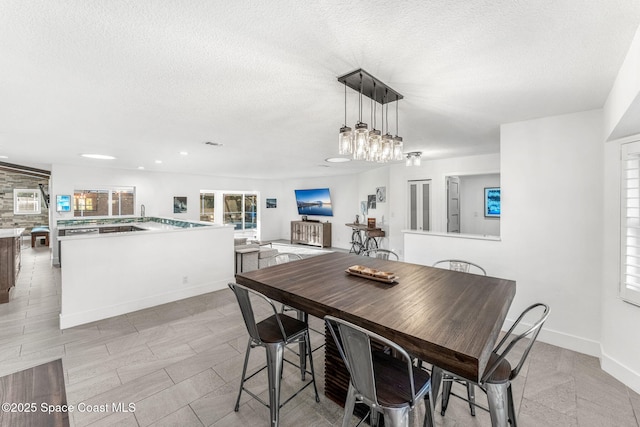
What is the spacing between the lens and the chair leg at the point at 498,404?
1385mm

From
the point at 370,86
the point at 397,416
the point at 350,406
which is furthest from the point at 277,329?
the point at 370,86

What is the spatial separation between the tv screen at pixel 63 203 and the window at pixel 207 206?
10.2 feet

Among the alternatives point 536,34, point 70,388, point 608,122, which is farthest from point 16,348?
point 608,122

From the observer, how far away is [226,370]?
2.37 m

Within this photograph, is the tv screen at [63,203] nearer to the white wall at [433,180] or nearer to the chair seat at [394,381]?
the white wall at [433,180]

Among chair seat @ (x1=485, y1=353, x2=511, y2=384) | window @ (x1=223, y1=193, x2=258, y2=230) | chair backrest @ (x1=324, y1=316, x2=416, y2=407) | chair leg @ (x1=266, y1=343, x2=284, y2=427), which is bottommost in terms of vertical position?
chair leg @ (x1=266, y1=343, x2=284, y2=427)

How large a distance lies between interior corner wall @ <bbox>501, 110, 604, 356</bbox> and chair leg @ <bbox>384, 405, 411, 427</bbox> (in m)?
2.55

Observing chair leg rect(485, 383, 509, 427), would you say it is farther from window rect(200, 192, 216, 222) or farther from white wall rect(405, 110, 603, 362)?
window rect(200, 192, 216, 222)

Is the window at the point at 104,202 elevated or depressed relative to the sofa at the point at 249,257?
elevated

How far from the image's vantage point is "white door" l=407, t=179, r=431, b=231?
5.85 metres

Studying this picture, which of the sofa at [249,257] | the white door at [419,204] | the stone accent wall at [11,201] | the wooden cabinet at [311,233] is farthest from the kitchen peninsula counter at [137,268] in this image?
the stone accent wall at [11,201]

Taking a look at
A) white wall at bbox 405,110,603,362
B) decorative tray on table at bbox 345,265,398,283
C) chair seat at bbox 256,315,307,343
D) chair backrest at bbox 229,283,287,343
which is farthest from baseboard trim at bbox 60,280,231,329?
white wall at bbox 405,110,603,362

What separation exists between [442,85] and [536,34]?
677 mm

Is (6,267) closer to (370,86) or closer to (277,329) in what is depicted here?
(277,329)
